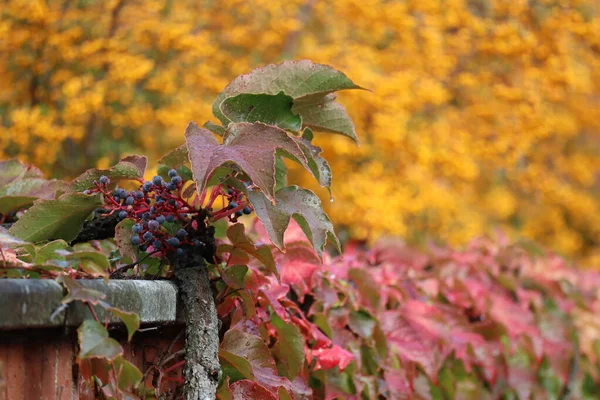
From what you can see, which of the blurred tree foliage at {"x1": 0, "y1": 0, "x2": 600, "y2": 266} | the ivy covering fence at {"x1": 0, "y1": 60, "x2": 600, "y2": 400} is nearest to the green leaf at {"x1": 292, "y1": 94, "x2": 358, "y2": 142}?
the ivy covering fence at {"x1": 0, "y1": 60, "x2": 600, "y2": 400}

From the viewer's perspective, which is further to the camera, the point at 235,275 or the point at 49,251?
the point at 235,275

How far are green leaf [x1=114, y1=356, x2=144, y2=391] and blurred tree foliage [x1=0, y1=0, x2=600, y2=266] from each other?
4.31m

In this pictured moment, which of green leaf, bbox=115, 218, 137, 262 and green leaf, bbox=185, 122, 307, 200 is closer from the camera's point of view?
green leaf, bbox=185, 122, 307, 200

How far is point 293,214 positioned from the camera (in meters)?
1.23

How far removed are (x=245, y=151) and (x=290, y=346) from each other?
480 mm

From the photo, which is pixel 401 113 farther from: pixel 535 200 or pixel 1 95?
pixel 535 200

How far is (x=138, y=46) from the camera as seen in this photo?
6035mm

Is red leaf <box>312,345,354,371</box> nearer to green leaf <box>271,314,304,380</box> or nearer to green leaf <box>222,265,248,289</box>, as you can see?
green leaf <box>271,314,304,380</box>

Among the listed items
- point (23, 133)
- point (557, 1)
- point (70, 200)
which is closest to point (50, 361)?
point (70, 200)

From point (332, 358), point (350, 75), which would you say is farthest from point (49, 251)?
point (350, 75)

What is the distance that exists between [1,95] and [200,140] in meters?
5.56

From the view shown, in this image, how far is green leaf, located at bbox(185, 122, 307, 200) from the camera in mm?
1093

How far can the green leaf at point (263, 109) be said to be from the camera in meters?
1.30

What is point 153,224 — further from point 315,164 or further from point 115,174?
point 315,164
